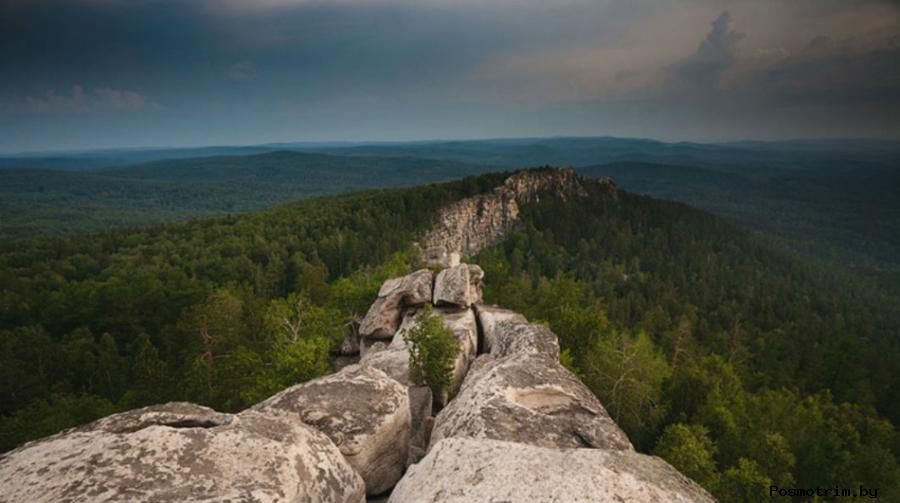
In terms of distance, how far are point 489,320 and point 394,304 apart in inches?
352

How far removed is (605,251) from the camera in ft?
482

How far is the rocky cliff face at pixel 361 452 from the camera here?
8.67 m

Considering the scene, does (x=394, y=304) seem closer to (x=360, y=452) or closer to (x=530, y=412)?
(x=360, y=452)

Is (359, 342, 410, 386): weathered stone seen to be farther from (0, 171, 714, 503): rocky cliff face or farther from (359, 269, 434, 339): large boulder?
(359, 269, 434, 339): large boulder

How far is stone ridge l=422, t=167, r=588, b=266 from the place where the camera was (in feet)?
438

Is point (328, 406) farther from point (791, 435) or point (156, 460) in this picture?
point (791, 435)

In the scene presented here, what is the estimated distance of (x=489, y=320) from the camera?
109 ft

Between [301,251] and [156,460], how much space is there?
100310 mm

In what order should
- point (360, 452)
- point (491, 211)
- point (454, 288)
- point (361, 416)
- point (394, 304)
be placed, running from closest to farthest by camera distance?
point (360, 452) < point (361, 416) < point (454, 288) < point (394, 304) < point (491, 211)

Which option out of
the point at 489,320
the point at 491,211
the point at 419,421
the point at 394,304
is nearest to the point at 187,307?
the point at 394,304

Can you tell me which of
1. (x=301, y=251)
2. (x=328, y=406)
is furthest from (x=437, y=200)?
(x=328, y=406)

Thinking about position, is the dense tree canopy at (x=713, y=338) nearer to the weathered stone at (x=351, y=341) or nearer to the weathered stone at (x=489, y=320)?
the weathered stone at (x=489, y=320)

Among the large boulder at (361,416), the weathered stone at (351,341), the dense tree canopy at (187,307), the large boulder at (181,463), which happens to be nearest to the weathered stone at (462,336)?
the large boulder at (361,416)

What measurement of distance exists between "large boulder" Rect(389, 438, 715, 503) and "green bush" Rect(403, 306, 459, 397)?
11.8 metres
